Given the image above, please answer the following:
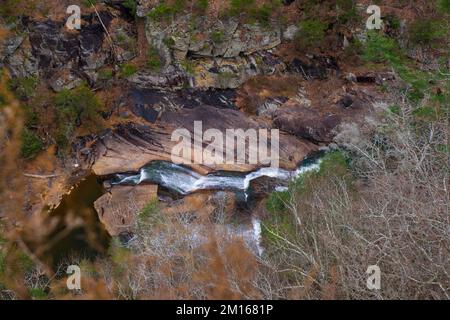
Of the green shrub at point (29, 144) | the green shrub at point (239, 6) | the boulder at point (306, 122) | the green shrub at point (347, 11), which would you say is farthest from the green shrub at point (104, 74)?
the green shrub at point (347, 11)

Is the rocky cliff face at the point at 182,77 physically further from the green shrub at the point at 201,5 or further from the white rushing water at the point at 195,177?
the white rushing water at the point at 195,177

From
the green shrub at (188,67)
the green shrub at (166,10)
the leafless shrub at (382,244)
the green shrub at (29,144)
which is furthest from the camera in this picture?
the green shrub at (188,67)

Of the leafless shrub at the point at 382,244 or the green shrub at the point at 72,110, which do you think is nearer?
the leafless shrub at the point at 382,244

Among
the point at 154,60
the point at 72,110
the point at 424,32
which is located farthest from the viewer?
the point at 154,60

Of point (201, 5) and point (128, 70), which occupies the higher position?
point (201, 5)

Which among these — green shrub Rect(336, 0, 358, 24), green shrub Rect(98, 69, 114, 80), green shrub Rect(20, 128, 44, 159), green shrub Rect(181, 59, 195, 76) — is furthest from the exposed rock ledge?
green shrub Rect(336, 0, 358, 24)

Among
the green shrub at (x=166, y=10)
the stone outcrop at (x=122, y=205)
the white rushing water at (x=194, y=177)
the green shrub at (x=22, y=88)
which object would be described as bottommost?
the stone outcrop at (x=122, y=205)

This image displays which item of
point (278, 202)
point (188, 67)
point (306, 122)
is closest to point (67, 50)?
point (188, 67)

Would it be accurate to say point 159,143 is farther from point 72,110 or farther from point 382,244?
point 382,244
